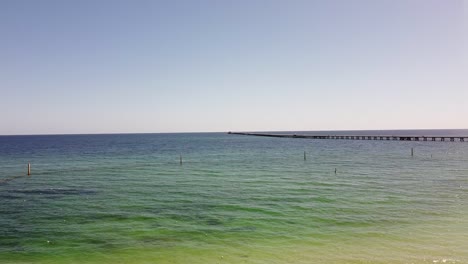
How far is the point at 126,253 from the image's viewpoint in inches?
550

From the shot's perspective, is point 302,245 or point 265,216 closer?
point 302,245

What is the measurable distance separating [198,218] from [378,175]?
25.2 metres

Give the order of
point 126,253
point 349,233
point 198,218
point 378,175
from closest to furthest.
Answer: point 126,253 < point 349,233 < point 198,218 < point 378,175

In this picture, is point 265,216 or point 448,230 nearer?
point 448,230

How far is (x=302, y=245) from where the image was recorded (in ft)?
48.6

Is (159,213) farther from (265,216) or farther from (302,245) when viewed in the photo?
(302,245)

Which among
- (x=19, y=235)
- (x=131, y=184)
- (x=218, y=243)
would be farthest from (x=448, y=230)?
(x=131, y=184)

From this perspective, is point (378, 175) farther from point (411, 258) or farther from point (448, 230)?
point (411, 258)

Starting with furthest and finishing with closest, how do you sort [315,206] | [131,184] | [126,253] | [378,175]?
[378,175], [131,184], [315,206], [126,253]

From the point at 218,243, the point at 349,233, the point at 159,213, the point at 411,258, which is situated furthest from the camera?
the point at 159,213

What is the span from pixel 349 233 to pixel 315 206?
6112 mm

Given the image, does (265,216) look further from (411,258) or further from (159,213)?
(411,258)

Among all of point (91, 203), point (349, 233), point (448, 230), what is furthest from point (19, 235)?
point (448, 230)

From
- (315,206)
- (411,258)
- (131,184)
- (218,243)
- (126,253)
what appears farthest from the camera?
(131,184)
